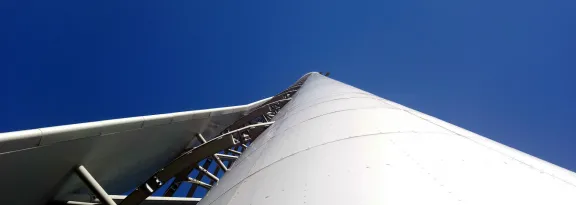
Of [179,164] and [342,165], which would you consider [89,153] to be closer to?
[179,164]

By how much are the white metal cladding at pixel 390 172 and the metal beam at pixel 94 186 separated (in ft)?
9.25

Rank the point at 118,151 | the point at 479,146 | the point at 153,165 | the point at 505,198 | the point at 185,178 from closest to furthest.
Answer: the point at 505,198 < the point at 479,146 < the point at 118,151 < the point at 185,178 < the point at 153,165

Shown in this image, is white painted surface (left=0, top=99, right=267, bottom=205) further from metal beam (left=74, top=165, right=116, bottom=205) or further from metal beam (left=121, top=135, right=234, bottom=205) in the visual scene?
metal beam (left=121, top=135, right=234, bottom=205)

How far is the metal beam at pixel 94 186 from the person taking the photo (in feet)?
16.0

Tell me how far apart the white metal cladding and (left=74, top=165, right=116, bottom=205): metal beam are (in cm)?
282

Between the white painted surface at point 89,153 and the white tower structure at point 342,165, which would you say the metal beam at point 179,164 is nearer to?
the white tower structure at point 342,165

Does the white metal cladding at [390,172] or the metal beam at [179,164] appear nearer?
the white metal cladding at [390,172]

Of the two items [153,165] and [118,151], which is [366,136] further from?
[153,165]

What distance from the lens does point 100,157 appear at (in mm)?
6062

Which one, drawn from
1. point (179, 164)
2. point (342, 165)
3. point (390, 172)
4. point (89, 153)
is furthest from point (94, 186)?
point (390, 172)

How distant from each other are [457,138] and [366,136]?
66cm

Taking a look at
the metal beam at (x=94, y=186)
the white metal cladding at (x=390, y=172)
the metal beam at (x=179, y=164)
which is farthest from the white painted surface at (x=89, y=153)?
the white metal cladding at (x=390, y=172)

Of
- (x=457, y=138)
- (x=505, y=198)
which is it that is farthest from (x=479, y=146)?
(x=505, y=198)

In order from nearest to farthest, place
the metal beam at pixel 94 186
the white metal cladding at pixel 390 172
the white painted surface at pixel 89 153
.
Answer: the white metal cladding at pixel 390 172 → the white painted surface at pixel 89 153 → the metal beam at pixel 94 186
